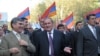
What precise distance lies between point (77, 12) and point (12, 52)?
56676mm

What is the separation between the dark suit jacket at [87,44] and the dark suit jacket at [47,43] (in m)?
0.45

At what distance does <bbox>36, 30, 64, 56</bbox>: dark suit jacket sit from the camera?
9.66 meters

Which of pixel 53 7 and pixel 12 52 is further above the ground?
pixel 53 7

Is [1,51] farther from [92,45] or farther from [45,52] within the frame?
[92,45]

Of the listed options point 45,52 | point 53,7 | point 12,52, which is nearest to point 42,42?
point 45,52

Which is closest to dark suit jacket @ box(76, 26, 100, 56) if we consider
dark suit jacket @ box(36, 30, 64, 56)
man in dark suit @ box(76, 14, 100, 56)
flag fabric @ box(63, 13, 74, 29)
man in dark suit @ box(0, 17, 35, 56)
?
man in dark suit @ box(76, 14, 100, 56)

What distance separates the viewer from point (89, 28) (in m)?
10.0

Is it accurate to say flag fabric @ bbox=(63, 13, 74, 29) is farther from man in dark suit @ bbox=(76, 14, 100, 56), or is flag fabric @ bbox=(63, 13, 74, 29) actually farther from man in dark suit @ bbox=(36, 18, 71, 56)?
man in dark suit @ bbox=(36, 18, 71, 56)

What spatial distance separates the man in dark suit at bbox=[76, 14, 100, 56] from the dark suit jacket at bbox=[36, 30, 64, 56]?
466mm

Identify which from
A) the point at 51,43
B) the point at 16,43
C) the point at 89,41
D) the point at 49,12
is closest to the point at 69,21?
the point at 49,12

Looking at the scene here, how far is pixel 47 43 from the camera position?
9703 mm

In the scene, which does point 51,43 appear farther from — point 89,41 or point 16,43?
point 16,43

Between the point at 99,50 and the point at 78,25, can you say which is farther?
the point at 78,25

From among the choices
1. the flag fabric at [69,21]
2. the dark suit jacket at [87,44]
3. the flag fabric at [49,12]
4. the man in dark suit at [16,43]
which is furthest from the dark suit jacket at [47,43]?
the flag fabric at [69,21]
